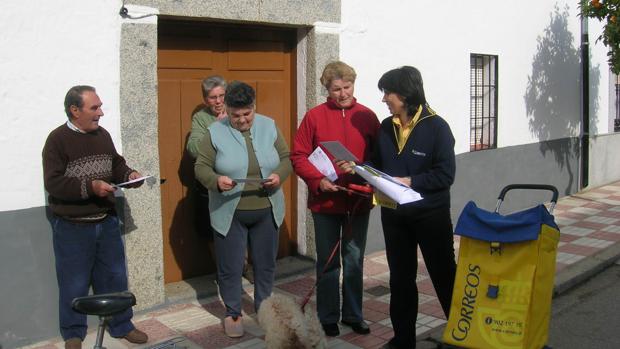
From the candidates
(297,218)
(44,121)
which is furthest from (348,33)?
(44,121)

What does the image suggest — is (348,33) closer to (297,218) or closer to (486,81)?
(297,218)

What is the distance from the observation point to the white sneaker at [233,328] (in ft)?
15.8

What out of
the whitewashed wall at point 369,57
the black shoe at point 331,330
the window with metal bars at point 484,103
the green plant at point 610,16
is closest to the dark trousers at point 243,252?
the black shoe at point 331,330

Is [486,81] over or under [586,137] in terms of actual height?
over

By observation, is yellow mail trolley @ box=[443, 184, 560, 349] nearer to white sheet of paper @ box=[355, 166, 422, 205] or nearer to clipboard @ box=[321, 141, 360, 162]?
white sheet of paper @ box=[355, 166, 422, 205]

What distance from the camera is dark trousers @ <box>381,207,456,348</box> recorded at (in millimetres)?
4242

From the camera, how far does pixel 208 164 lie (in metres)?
4.61

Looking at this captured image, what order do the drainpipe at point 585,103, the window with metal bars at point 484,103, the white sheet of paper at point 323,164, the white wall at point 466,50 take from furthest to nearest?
the drainpipe at point 585,103 → the window with metal bars at point 484,103 → the white wall at point 466,50 → the white sheet of paper at point 323,164

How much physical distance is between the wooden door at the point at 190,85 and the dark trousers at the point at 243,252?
1291mm

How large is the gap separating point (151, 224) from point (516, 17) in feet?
21.4

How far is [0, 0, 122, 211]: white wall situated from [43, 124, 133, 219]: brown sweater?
12.0 inches

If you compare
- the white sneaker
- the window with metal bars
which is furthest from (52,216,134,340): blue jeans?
the window with metal bars

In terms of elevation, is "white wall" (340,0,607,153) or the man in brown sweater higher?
"white wall" (340,0,607,153)

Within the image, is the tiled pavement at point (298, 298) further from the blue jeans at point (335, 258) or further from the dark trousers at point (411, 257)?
the dark trousers at point (411, 257)
